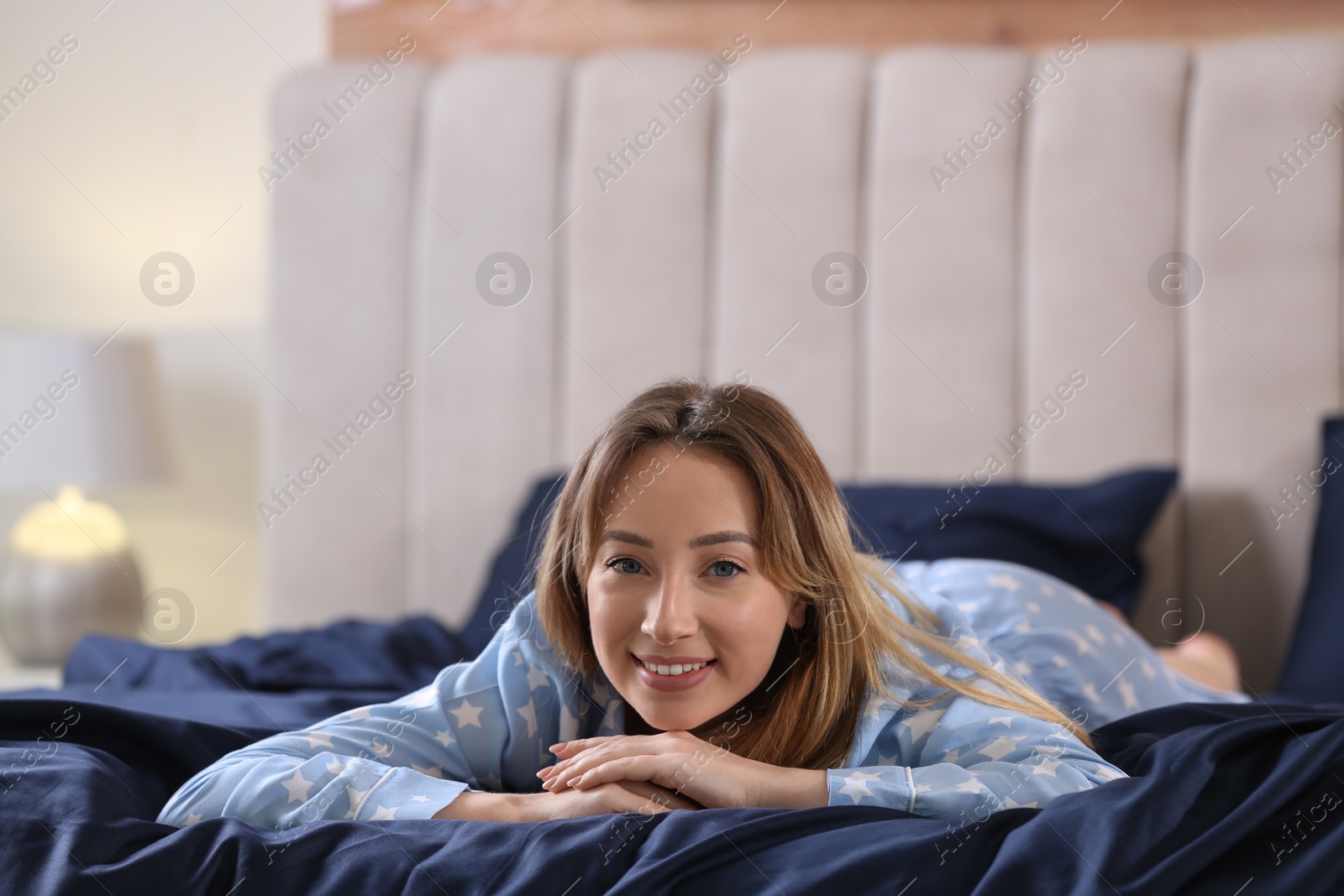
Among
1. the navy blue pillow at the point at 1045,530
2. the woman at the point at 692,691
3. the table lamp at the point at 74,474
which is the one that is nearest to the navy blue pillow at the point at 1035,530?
the navy blue pillow at the point at 1045,530

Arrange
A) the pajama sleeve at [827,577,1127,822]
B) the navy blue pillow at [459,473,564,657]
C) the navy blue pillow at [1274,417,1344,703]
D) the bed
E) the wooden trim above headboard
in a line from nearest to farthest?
1. the pajama sleeve at [827,577,1127,822]
2. the navy blue pillow at [1274,417,1344,703]
3. the navy blue pillow at [459,473,564,657]
4. the bed
5. the wooden trim above headboard

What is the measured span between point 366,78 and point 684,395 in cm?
155

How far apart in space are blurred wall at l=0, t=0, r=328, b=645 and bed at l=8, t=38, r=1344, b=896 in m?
0.32

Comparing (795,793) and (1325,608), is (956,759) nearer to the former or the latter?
(795,793)

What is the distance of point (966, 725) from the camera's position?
3.21 feet

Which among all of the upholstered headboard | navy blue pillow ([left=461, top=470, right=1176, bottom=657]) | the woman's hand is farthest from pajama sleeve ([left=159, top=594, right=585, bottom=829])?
the upholstered headboard

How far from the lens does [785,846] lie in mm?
818

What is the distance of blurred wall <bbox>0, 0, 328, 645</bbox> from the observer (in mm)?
2537

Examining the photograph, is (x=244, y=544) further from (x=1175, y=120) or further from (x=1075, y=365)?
(x=1175, y=120)

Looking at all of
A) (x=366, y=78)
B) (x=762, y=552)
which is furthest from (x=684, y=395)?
(x=366, y=78)

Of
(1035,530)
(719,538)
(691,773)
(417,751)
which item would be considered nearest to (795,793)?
(691,773)

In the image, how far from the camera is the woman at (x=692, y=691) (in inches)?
36.5

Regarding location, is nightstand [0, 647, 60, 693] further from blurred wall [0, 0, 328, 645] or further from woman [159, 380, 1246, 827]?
woman [159, 380, 1246, 827]

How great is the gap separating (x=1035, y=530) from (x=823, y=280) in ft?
2.02
